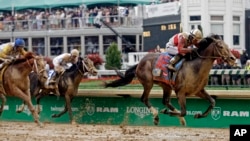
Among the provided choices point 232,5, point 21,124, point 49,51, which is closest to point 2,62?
point 21,124

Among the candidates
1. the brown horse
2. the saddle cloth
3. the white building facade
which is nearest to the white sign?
the white building facade

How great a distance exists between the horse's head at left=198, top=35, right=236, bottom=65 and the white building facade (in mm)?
16910

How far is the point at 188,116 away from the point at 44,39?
22.8 meters

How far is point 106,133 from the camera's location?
1390 centimetres

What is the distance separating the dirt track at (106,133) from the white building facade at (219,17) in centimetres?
1550

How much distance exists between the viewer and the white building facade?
3098cm

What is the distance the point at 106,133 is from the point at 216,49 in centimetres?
→ 229

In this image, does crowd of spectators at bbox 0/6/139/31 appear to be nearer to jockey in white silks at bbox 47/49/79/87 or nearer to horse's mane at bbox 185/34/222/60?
jockey in white silks at bbox 47/49/79/87

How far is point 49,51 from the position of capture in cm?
3769

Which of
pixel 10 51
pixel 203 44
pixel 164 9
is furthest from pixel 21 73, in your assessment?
pixel 164 9

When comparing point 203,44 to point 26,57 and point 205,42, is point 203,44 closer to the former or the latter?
point 205,42

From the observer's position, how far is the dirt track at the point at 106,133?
12.7 meters

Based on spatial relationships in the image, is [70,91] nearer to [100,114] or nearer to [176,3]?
[100,114]

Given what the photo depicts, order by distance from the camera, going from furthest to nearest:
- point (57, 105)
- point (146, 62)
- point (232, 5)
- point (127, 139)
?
point (232, 5)
point (57, 105)
point (146, 62)
point (127, 139)
